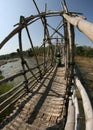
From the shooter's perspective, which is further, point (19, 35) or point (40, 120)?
point (19, 35)

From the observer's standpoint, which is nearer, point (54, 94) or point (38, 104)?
point (38, 104)

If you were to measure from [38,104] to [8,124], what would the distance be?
1605mm

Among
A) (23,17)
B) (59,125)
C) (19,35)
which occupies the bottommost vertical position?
(59,125)

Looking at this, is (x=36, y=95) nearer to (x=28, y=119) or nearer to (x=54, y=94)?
(x=54, y=94)

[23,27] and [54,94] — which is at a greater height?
[23,27]

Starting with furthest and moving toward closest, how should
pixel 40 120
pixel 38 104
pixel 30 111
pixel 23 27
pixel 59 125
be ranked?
1. pixel 23 27
2. pixel 38 104
3. pixel 30 111
4. pixel 40 120
5. pixel 59 125

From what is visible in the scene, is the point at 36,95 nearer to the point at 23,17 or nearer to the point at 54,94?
the point at 54,94

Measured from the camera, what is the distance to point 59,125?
16.4ft

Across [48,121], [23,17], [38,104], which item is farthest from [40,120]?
[23,17]

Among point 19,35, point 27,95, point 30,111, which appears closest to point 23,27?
point 19,35

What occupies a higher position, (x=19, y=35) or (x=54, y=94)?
(x=19, y=35)

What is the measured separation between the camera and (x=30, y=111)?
19.5ft

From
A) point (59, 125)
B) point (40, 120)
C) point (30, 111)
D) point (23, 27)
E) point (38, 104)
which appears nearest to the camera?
point (59, 125)

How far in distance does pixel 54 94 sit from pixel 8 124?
2.93 m
